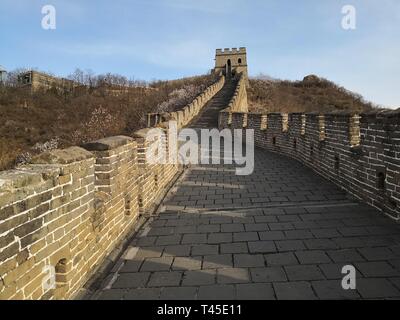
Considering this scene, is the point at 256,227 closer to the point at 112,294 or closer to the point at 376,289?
the point at 376,289

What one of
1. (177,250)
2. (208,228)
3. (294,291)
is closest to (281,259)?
(294,291)

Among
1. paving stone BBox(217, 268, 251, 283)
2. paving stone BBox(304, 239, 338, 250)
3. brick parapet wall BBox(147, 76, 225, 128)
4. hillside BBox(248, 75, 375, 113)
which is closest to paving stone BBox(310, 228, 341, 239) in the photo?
paving stone BBox(304, 239, 338, 250)

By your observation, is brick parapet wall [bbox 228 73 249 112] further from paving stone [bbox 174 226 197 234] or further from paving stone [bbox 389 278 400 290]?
paving stone [bbox 389 278 400 290]

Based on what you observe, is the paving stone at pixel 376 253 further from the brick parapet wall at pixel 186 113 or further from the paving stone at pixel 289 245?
the brick parapet wall at pixel 186 113

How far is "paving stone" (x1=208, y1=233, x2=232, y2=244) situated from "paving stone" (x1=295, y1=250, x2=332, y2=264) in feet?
2.98

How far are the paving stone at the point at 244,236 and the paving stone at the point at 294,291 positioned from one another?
1.31 m

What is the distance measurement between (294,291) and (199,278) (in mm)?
889

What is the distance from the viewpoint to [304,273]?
3.74 metres

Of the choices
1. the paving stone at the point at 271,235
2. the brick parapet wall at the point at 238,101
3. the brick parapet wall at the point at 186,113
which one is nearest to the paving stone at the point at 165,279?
the paving stone at the point at 271,235

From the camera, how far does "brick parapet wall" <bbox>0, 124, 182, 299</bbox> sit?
8.12 feet

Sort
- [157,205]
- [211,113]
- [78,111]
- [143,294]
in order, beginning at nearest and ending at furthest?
[143,294]
[157,205]
[211,113]
[78,111]
